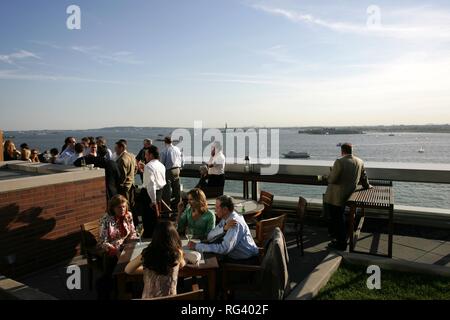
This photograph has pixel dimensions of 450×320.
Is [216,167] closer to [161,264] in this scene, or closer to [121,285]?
[121,285]

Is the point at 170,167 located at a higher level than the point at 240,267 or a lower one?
higher

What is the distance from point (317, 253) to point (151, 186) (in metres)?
2.92

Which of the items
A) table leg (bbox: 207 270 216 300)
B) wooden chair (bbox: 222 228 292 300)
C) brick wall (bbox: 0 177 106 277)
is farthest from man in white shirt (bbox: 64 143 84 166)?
table leg (bbox: 207 270 216 300)

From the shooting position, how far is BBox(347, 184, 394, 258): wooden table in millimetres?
5336

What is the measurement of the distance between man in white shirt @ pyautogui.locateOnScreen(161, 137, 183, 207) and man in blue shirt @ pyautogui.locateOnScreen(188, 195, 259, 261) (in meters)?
4.10

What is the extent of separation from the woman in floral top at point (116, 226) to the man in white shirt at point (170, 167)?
11.3ft

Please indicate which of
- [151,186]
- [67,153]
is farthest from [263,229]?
[67,153]

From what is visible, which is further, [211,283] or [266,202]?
[266,202]

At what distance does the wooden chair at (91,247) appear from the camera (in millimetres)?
4531

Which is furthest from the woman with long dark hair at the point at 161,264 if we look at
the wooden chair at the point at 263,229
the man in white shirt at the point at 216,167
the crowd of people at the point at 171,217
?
the man in white shirt at the point at 216,167

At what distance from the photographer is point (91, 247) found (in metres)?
4.73

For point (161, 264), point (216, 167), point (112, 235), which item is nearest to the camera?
point (161, 264)
